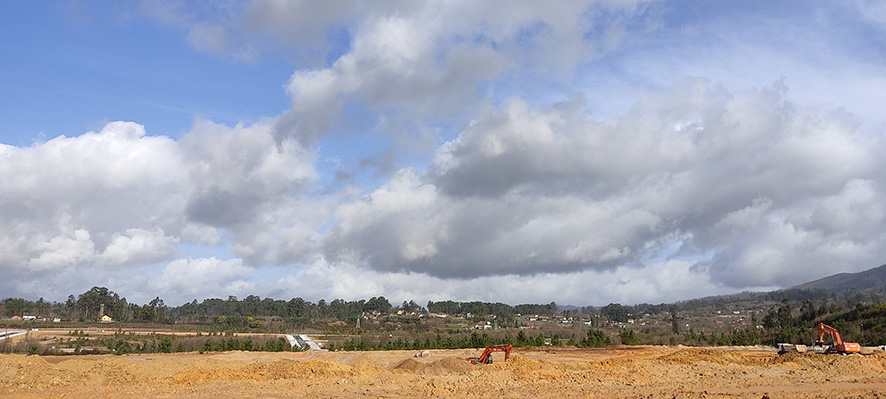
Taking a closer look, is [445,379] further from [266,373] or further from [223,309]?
[223,309]

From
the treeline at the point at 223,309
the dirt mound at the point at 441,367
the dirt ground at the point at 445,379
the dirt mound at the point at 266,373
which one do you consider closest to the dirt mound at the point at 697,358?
the dirt ground at the point at 445,379

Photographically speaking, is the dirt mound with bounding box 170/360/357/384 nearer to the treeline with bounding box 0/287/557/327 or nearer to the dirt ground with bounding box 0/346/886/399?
the dirt ground with bounding box 0/346/886/399

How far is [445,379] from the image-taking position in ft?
93.6

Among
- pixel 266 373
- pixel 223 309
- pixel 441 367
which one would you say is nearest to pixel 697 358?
pixel 441 367

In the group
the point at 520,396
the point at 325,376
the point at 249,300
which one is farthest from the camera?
the point at 249,300

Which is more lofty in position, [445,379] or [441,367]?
[441,367]

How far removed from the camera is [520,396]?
2469cm

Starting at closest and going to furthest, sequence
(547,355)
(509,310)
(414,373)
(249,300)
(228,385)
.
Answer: (228,385) → (414,373) → (547,355) → (249,300) → (509,310)

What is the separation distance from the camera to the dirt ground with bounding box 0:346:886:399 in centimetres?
→ 2502

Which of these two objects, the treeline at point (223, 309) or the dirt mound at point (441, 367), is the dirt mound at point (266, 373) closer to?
the dirt mound at point (441, 367)

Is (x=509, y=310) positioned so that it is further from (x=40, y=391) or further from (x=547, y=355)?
(x=40, y=391)

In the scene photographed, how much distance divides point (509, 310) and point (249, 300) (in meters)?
79.9

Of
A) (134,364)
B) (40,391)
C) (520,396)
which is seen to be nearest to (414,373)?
(520,396)

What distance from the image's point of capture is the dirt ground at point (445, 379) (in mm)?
25016
